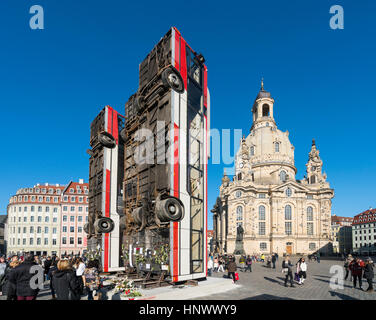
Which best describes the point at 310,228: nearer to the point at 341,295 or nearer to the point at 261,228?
the point at 261,228

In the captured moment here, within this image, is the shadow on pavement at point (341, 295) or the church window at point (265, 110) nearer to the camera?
the shadow on pavement at point (341, 295)

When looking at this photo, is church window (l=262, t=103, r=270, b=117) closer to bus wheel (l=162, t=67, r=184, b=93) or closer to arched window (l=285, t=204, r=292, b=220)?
arched window (l=285, t=204, r=292, b=220)

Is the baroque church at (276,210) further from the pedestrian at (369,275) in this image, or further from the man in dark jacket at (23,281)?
the man in dark jacket at (23,281)

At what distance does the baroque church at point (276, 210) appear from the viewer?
257 ft

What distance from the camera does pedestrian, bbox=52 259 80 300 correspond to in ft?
25.2

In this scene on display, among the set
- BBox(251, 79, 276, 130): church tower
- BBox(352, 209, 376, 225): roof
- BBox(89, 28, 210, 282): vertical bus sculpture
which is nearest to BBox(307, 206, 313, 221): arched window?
BBox(251, 79, 276, 130): church tower

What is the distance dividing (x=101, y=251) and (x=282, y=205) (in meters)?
61.1

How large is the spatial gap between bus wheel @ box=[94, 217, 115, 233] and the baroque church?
54.6 metres

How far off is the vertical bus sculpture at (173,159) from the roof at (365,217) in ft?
353

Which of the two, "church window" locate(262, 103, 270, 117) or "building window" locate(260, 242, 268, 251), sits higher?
"church window" locate(262, 103, 270, 117)

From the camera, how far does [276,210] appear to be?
79.9m

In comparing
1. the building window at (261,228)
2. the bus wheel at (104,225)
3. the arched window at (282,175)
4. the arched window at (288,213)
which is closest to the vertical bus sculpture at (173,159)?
the bus wheel at (104,225)

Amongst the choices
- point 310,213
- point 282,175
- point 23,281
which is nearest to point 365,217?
point 310,213
